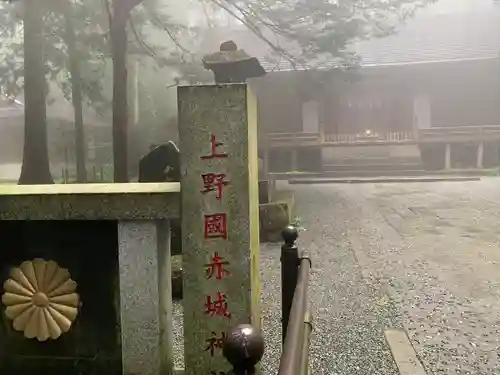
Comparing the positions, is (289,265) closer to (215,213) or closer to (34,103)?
(215,213)

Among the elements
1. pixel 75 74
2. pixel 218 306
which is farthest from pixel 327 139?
pixel 218 306

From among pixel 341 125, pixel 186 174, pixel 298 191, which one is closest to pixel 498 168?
pixel 341 125

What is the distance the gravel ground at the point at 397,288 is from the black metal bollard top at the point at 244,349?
8.22 feet

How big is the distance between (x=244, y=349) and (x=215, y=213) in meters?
1.38

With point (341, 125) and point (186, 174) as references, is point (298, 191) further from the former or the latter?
point (186, 174)

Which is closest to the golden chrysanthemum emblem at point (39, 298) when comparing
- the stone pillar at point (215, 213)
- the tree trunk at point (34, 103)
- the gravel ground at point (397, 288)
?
the stone pillar at point (215, 213)

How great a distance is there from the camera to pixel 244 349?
1.23 meters

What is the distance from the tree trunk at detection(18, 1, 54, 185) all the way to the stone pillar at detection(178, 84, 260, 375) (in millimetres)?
8933

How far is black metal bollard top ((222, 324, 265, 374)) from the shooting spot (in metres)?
1.23

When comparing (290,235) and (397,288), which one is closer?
(290,235)

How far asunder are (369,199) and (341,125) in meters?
9.21

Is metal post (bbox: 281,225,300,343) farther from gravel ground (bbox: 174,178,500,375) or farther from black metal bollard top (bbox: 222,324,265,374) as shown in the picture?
black metal bollard top (bbox: 222,324,265,374)

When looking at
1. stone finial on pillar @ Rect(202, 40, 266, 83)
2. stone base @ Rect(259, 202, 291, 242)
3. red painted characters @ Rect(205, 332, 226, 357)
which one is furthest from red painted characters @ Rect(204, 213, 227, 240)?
stone base @ Rect(259, 202, 291, 242)

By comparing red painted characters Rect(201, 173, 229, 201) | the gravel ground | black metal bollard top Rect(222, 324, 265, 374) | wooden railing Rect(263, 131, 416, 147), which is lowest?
the gravel ground
